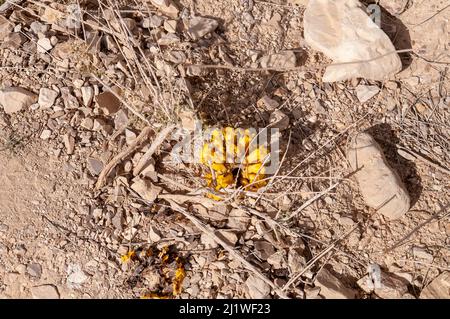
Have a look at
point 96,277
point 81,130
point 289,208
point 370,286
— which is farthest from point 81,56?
point 370,286

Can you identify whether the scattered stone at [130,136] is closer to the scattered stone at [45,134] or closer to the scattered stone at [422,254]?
the scattered stone at [45,134]

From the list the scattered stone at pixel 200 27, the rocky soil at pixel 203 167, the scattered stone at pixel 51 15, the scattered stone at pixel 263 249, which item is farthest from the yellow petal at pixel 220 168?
the scattered stone at pixel 51 15

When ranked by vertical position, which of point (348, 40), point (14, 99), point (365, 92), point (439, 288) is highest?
point (348, 40)

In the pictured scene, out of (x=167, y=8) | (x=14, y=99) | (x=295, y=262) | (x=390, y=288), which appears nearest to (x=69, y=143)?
(x=14, y=99)

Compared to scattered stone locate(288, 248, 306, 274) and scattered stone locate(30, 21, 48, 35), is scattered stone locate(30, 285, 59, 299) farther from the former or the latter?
scattered stone locate(30, 21, 48, 35)

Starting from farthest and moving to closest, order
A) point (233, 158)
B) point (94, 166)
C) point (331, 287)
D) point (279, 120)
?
point (279, 120), point (94, 166), point (233, 158), point (331, 287)

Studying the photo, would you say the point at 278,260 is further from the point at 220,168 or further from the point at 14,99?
the point at 14,99

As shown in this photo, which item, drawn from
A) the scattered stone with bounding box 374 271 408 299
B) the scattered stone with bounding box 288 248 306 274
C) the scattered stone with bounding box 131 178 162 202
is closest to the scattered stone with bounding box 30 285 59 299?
the scattered stone with bounding box 131 178 162 202
